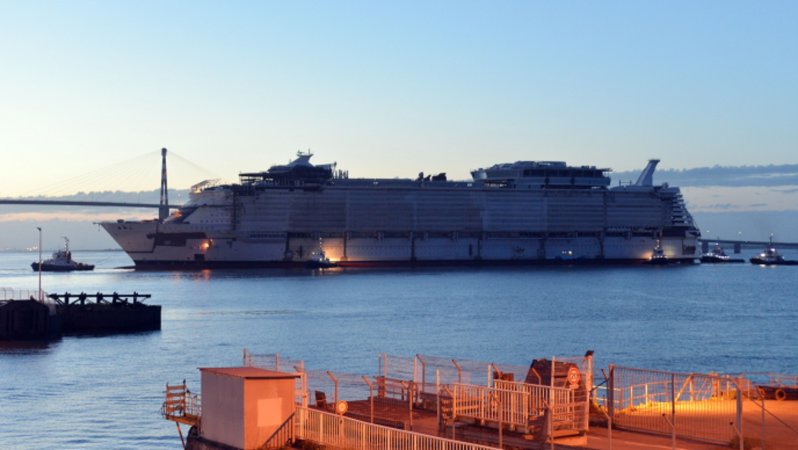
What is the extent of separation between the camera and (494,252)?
509 ft

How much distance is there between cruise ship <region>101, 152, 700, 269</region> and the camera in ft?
459

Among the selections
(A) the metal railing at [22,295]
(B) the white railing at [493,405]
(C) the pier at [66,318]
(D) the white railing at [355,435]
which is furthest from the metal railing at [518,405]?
(A) the metal railing at [22,295]

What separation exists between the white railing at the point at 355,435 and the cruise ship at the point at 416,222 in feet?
393

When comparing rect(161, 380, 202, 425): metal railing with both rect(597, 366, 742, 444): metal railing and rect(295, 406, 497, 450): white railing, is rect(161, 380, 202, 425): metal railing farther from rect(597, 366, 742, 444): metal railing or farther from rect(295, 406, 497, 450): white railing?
rect(597, 366, 742, 444): metal railing

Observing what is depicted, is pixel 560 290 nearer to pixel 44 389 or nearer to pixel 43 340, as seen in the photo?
pixel 43 340

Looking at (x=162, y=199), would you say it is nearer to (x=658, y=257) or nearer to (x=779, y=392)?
(x=658, y=257)

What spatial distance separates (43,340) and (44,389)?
53.2 feet

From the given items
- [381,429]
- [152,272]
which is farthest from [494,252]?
[381,429]

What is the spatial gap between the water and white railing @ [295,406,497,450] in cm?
1052

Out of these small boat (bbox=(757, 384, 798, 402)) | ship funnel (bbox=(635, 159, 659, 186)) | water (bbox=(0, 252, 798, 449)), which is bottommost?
water (bbox=(0, 252, 798, 449))

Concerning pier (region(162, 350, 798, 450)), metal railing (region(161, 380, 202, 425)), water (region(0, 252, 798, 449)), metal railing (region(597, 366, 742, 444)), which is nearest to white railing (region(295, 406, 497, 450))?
pier (region(162, 350, 798, 450))

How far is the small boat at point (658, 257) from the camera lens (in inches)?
6289

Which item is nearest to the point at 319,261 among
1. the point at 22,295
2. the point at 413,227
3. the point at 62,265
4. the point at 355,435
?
the point at 413,227

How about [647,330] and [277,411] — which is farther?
[647,330]
